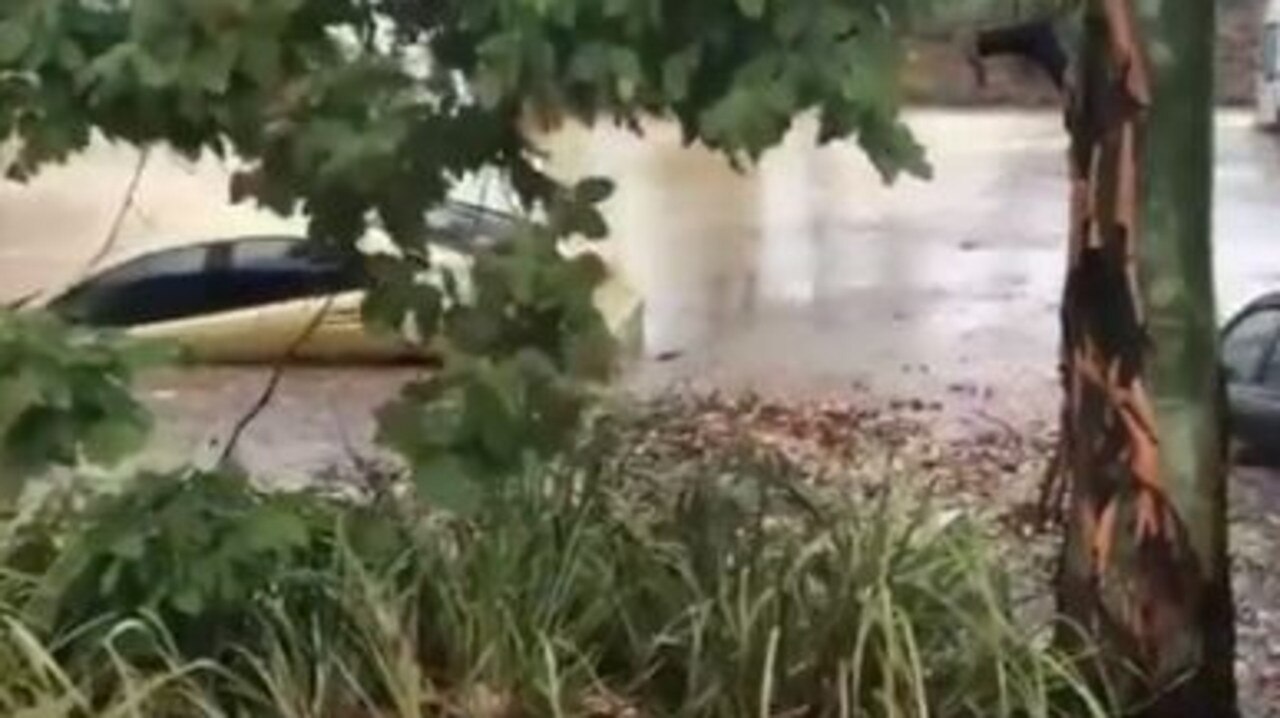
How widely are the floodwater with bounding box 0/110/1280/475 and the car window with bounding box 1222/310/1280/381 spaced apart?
1.80 m

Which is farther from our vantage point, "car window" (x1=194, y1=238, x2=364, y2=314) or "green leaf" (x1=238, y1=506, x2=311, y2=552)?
"car window" (x1=194, y1=238, x2=364, y2=314)

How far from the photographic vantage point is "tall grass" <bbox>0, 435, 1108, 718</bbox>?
14.4ft

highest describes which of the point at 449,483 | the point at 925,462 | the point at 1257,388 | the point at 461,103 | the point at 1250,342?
the point at 461,103

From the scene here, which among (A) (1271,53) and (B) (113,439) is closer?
(B) (113,439)

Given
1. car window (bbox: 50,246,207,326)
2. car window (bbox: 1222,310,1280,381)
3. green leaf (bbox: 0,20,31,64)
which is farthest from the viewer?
car window (bbox: 50,246,207,326)

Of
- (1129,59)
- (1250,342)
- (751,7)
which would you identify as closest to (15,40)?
(751,7)

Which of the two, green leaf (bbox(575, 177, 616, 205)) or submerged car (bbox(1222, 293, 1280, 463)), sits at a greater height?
green leaf (bbox(575, 177, 616, 205))

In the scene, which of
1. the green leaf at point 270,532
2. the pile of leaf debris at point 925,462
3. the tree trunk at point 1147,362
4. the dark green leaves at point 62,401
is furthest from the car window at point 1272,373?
the dark green leaves at point 62,401

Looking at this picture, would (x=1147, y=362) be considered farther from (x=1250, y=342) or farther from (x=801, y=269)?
(x=801, y=269)

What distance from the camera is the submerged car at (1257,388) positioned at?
987cm

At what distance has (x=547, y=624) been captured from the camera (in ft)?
14.9

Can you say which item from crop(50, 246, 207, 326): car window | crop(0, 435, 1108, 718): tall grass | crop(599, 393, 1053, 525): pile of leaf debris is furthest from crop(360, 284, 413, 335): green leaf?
crop(50, 246, 207, 326): car window

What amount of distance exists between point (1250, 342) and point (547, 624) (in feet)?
20.9

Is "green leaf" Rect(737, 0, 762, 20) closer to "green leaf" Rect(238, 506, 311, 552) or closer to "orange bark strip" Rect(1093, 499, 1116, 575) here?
"green leaf" Rect(238, 506, 311, 552)
